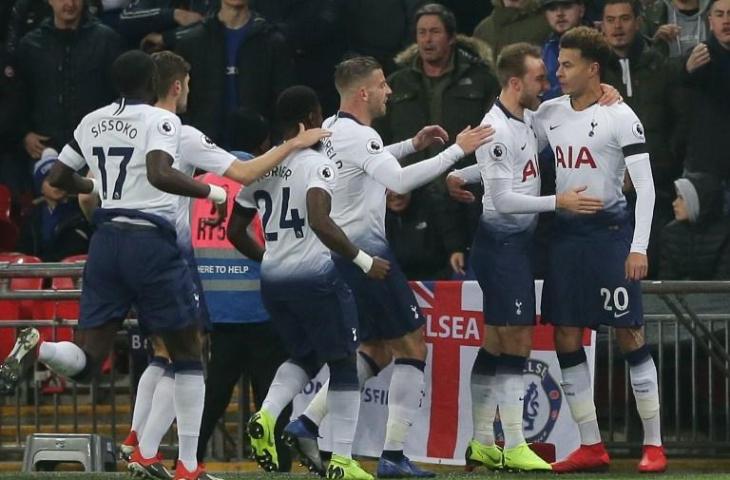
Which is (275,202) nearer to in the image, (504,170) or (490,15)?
(504,170)

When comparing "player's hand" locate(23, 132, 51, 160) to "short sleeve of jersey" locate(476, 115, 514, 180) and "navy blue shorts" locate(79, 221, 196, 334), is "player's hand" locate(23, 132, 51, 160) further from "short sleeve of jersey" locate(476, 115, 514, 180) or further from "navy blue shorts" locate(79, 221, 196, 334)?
"navy blue shorts" locate(79, 221, 196, 334)

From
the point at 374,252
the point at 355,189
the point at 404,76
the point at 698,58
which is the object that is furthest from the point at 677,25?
the point at 374,252

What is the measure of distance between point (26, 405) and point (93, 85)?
8.94 feet

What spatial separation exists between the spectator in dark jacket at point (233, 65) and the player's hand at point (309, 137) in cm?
408

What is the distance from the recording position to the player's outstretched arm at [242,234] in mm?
11930

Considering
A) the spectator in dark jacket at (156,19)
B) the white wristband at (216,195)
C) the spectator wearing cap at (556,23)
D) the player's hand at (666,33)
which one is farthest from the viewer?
the spectator in dark jacket at (156,19)

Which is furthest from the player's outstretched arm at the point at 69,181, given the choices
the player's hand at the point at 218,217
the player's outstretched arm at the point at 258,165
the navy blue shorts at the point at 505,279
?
the navy blue shorts at the point at 505,279

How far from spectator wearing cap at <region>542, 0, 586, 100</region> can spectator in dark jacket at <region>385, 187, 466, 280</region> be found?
1.21 m

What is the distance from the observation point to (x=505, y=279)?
1240cm

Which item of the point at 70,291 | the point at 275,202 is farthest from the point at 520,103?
the point at 70,291

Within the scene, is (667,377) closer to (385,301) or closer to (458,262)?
(458,262)

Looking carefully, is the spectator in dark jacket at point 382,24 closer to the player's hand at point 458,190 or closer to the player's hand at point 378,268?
the player's hand at point 458,190

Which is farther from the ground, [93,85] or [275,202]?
[93,85]

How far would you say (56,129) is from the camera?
16188mm
